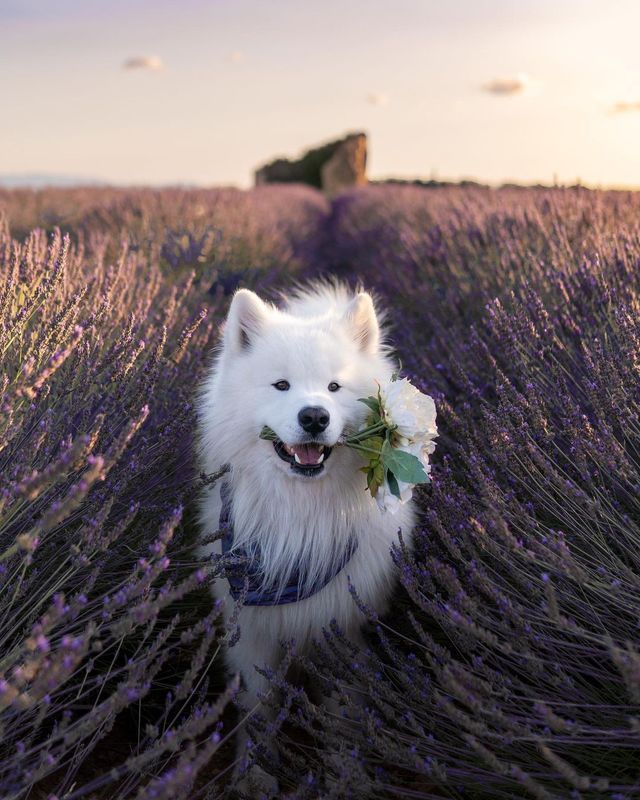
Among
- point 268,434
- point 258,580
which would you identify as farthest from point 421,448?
point 258,580

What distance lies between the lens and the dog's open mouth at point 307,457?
1.92 meters

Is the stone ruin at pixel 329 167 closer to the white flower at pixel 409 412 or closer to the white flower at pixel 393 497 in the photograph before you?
the white flower at pixel 409 412

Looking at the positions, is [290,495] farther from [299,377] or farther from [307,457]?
[299,377]

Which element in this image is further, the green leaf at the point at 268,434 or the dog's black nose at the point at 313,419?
the green leaf at the point at 268,434

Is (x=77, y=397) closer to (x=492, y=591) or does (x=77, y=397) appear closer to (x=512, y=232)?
(x=492, y=591)

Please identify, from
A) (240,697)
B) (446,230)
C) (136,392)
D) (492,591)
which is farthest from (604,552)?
(446,230)

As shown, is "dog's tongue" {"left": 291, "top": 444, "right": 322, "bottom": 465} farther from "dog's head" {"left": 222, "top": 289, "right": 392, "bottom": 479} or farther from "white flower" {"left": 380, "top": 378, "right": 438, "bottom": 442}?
"white flower" {"left": 380, "top": 378, "right": 438, "bottom": 442}

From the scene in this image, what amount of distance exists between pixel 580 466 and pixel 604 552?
0.23 m

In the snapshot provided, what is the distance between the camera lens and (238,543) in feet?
7.00

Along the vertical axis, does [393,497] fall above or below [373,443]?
below

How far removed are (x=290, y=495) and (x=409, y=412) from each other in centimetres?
43

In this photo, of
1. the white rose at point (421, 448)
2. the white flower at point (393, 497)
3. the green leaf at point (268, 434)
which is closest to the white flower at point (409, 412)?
the white rose at point (421, 448)

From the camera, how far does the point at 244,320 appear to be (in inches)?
86.7

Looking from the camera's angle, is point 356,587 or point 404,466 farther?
point 356,587
